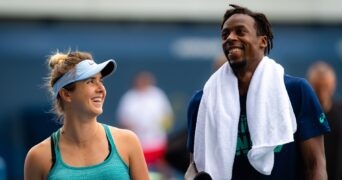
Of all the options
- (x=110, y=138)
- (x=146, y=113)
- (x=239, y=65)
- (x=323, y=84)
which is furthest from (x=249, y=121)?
(x=146, y=113)

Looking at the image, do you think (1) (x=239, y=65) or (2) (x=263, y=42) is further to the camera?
(2) (x=263, y=42)

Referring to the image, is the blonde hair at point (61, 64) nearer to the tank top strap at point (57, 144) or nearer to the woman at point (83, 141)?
the woman at point (83, 141)

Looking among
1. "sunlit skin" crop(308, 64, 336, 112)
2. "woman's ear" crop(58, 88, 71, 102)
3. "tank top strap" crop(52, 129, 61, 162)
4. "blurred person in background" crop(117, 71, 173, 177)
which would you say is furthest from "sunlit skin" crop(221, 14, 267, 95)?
"blurred person in background" crop(117, 71, 173, 177)

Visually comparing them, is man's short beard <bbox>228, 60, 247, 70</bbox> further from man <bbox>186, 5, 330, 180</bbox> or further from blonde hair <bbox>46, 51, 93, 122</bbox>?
blonde hair <bbox>46, 51, 93, 122</bbox>

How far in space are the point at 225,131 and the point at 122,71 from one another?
41.5 ft

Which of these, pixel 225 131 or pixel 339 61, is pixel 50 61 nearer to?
pixel 225 131

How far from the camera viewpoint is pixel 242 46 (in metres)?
5.66

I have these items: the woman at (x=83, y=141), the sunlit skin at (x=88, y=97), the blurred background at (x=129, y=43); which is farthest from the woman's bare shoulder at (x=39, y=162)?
the blurred background at (x=129, y=43)

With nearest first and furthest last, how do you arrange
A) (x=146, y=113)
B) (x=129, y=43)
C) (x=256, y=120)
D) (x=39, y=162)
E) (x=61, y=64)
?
(x=256, y=120), (x=39, y=162), (x=61, y=64), (x=146, y=113), (x=129, y=43)

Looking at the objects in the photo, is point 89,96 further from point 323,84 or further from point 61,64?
point 323,84

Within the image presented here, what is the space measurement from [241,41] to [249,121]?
1.32ft

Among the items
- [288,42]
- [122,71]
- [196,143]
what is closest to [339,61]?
[288,42]

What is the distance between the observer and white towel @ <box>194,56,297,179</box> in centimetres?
556

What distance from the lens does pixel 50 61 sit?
5.92 meters
